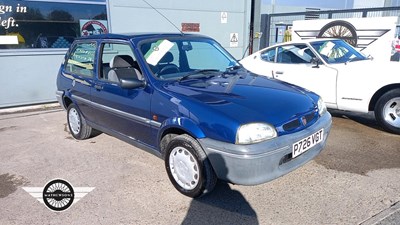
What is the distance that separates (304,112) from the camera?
3.10 meters

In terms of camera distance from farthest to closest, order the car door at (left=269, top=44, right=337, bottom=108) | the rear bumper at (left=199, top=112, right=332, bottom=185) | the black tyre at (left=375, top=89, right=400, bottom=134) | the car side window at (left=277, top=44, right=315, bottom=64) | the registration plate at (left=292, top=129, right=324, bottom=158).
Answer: the car side window at (left=277, top=44, right=315, bottom=64), the car door at (left=269, top=44, right=337, bottom=108), the black tyre at (left=375, top=89, right=400, bottom=134), the registration plate at (left=292, top=129, right=324, bottom=158), the rear bumper at (left=199, top=112, right=332, bottom=185)

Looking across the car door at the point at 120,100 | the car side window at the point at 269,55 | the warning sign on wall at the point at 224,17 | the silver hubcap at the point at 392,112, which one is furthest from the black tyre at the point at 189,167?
the warning sign on wall at the point at 224,17

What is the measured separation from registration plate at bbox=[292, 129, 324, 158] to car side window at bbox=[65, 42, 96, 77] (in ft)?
9.24

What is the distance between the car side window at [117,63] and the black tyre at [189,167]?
3.19 feet

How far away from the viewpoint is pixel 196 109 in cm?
289

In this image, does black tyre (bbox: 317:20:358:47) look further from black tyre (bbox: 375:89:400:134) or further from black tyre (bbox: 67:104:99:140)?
black tyre (bbox: 67:104:99:140)

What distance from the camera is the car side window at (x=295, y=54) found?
5590mm

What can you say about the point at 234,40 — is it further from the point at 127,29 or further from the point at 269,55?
the point at 269,55

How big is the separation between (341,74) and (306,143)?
254 cm

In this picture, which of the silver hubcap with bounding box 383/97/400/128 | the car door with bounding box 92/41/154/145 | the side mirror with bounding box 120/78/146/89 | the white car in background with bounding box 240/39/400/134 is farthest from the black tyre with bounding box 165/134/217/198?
the silver hubcap with bounding box 383/97/400/128

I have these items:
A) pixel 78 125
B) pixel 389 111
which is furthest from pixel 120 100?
pixel 389 111

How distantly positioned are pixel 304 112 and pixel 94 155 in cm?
286

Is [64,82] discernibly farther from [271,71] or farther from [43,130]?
[271,71]

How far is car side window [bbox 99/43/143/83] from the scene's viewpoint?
3.67 metres
